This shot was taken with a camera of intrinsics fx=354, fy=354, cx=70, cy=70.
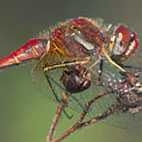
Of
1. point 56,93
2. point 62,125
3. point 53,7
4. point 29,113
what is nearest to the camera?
point 56,93

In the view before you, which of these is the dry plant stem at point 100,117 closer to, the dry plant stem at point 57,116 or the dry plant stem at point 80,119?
the dry plant stem at point 80,119

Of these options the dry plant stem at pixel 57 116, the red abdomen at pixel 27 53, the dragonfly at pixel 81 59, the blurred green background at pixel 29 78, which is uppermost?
the blurred green background at pixel 29 78

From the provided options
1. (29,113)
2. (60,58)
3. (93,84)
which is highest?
(29,113)

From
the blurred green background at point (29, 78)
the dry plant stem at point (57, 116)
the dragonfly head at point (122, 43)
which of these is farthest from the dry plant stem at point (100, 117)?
the blurred green background at point (29, 78)

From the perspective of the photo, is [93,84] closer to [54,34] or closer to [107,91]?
[107,91]

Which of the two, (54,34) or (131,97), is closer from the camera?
(131,97)

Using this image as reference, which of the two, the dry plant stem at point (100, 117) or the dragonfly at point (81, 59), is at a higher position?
the dragonfly at point (81, 59)

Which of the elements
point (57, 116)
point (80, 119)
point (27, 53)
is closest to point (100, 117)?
point (80, 119)

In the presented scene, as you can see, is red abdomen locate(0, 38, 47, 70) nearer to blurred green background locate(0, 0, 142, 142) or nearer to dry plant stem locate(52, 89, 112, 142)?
dry plant stem locate(52, 89, 112, 142)

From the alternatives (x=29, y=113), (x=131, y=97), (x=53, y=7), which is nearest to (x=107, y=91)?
(x=131, y=97)
